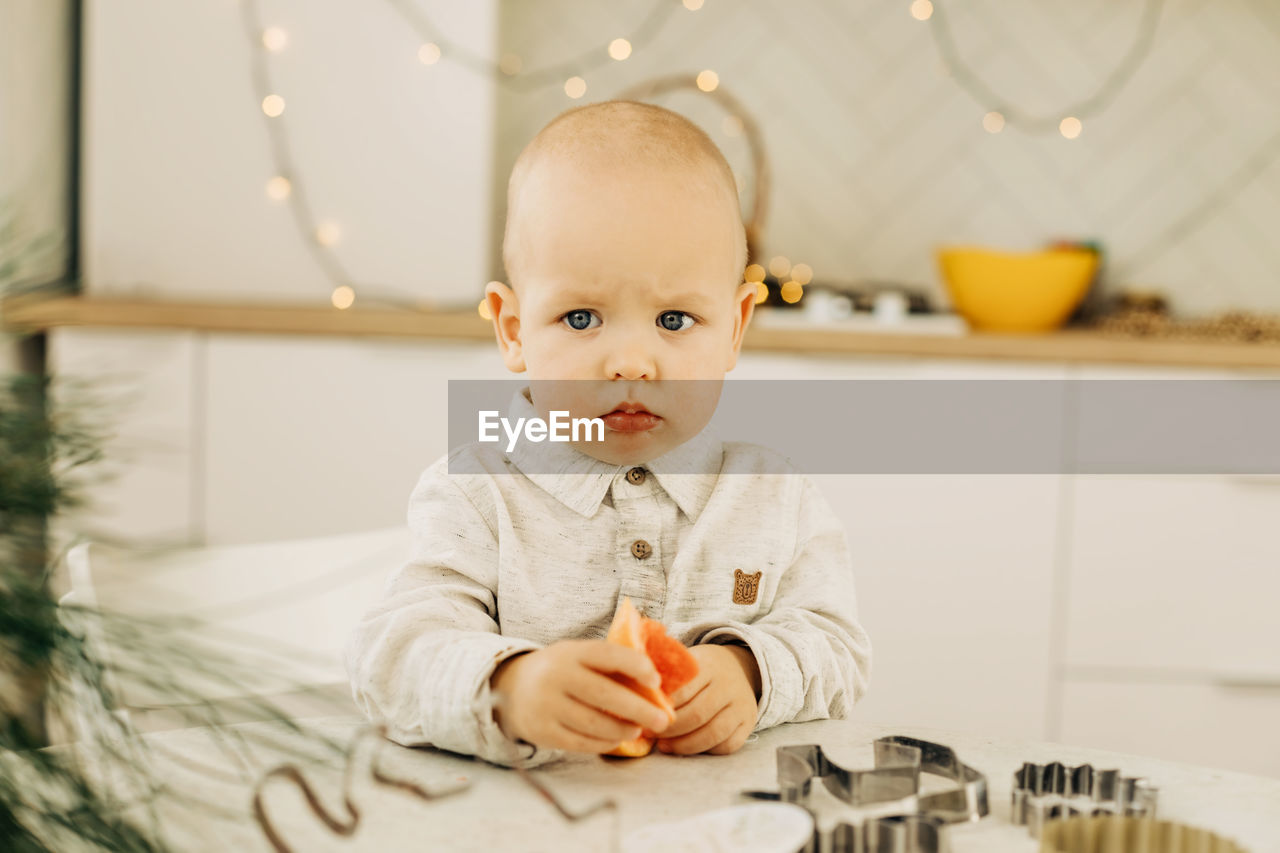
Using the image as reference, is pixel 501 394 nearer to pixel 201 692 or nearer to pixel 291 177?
pixel 291 177

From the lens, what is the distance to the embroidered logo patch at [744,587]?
2.85ft

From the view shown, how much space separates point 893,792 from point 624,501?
14.0 inches

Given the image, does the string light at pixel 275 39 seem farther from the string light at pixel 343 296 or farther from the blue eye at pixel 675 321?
the blue eye at pixel 675 321

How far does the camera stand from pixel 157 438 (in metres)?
1.93

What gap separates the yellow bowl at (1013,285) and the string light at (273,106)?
130 cm

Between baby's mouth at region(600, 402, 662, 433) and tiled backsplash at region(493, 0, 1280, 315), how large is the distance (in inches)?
69.4

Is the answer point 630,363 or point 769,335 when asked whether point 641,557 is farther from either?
point 769,335

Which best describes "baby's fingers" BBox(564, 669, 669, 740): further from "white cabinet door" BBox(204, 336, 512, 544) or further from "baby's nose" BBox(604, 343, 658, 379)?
"white cabinet door" BBox(204, 336, 512, 544)

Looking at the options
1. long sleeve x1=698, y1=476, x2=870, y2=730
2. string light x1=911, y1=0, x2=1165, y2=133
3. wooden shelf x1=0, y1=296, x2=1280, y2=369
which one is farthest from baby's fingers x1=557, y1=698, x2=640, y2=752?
string light x1=911, y1=0, x2=1165, y2=133

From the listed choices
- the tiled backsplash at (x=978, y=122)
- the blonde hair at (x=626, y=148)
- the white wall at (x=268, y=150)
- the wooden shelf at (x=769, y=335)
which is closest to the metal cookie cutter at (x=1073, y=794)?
the blonde hair at (x=626, y=148)

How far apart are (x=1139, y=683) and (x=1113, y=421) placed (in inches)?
18.5

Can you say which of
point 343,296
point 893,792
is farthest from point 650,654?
point 343,296

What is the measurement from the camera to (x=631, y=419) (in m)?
0.82

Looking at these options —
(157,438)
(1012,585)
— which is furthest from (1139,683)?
(157,438)
